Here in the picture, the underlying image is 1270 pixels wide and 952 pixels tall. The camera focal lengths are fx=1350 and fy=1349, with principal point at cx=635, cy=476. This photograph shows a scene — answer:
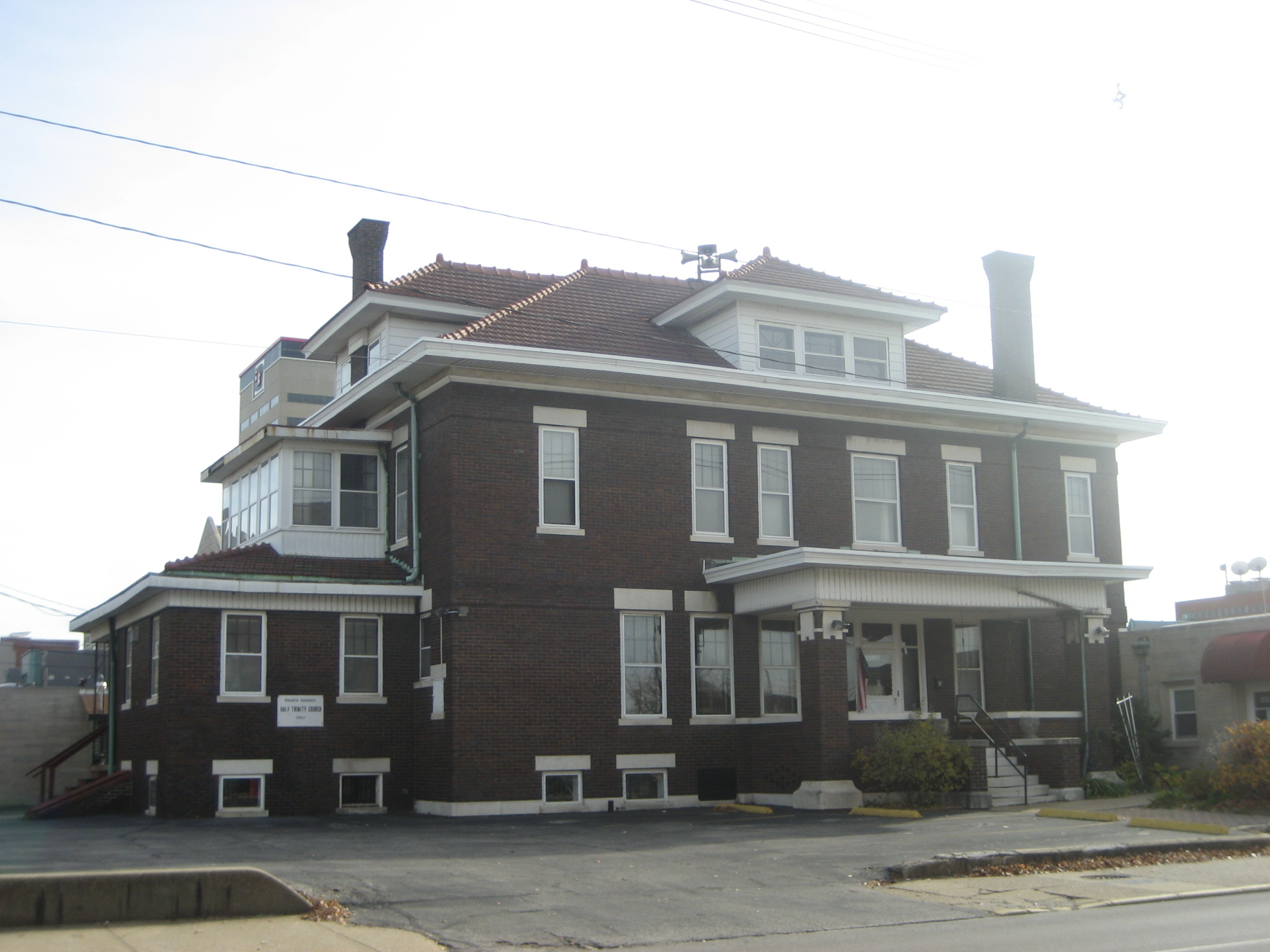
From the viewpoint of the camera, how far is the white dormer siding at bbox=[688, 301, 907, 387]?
27.9 m

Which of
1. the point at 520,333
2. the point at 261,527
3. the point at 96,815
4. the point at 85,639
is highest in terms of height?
the point at 520,333

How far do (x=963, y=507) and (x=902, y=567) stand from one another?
5828mm

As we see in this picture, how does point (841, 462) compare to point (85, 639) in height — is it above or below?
above

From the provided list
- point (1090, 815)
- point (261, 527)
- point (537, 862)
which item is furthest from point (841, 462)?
point (537, 862)

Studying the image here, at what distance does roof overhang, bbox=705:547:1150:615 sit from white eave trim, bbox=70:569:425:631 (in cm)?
610

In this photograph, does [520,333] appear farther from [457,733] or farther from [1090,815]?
[1090,815]

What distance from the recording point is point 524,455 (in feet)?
82.1

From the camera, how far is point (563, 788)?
24.6 metres

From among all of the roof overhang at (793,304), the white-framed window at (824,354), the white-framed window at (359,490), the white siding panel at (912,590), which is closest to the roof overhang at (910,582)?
the white siding panel at (912,590)

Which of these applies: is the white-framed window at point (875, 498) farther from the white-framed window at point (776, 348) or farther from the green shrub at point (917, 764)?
the green shrub at point (917, 764)

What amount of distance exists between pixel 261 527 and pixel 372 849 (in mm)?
12427

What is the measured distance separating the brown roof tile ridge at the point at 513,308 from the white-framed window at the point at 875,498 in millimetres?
→ 7201

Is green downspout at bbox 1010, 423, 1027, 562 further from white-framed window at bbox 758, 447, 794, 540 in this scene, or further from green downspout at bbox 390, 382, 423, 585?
green downspout at bbox 390, 382, 423, 585

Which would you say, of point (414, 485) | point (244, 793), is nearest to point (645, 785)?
point (414, 485)
